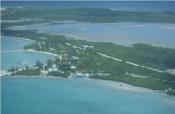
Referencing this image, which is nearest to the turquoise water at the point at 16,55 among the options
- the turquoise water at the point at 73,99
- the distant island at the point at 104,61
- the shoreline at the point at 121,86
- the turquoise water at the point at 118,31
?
the distant island at the point at 104,61

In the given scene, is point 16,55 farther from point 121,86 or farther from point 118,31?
point 118,31

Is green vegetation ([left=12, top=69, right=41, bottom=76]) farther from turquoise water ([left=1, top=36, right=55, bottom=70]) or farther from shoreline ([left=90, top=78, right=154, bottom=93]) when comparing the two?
shoreline ([left=90, top=78, right=154, bottom=93])

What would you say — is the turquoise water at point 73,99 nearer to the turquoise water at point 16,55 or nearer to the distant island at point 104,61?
the distant island at point 104,61

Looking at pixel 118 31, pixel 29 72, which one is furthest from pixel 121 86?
pixel 118 31

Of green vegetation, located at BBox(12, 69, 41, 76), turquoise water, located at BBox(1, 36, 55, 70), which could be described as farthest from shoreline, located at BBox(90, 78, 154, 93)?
turquoise water, located at BBox(1, 36, 55, 70)

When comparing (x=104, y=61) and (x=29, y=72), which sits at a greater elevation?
(x=104, y=61)
